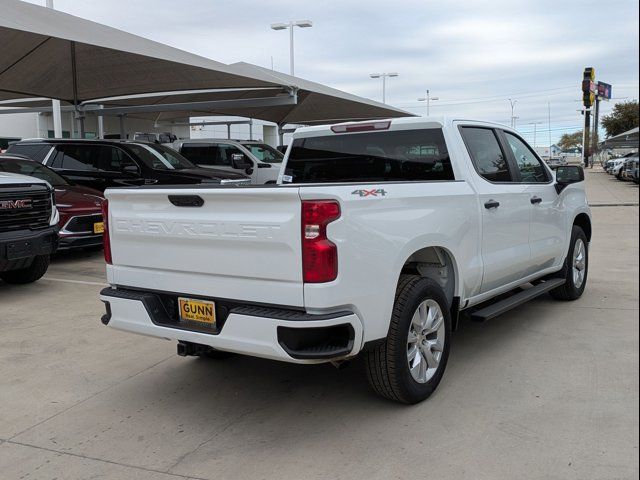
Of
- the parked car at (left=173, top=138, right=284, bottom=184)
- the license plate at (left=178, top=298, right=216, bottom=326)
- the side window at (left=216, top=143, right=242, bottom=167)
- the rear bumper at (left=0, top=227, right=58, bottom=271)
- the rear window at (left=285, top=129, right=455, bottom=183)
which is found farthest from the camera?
the side window at (left=216, top=143, right=242, bottom=167)

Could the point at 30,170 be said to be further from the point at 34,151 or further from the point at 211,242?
the point at 211,242

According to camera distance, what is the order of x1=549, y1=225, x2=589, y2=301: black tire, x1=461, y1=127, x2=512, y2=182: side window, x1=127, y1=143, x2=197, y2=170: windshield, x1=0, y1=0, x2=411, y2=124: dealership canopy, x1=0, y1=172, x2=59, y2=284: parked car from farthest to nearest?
x1=127, y1=143, x2=197, y2=170: windshield
x1=0, y1=0, x2=411, y2=124: dealership canopy
x1=0, y1=172, x2=59, y2=284: parked car
x1=549, y1=225, x2=589, y2=301: black tire
x1=461, y1=127, x2=512, y2=182: side window

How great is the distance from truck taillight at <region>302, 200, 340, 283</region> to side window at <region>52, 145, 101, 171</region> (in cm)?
946

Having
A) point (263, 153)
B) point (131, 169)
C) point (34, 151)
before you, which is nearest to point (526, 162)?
point (131, 169)

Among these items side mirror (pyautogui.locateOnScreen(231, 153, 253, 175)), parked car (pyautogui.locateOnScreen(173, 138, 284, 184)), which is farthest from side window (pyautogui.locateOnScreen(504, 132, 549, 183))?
parked car (pyautogui.locateOnScreen(173, 138, 284, 184))

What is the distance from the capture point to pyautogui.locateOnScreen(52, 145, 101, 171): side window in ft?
37.8

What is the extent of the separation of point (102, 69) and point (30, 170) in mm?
6427

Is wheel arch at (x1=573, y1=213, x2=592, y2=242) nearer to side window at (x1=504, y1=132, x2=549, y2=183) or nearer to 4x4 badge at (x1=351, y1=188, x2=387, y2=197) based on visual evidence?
side window at (x1=504, y1=132, x2=549, y2=183)

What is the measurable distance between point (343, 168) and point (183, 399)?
224 centimetres

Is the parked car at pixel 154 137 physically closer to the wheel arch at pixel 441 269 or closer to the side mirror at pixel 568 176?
the side mirror at pixel 568 176

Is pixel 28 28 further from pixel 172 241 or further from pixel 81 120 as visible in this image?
pixel 81 120

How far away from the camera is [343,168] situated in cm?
507

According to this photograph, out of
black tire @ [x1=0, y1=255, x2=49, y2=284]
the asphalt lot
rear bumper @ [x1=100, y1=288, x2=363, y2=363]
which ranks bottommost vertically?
the asphalt lot

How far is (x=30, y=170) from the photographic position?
30.8 ft
